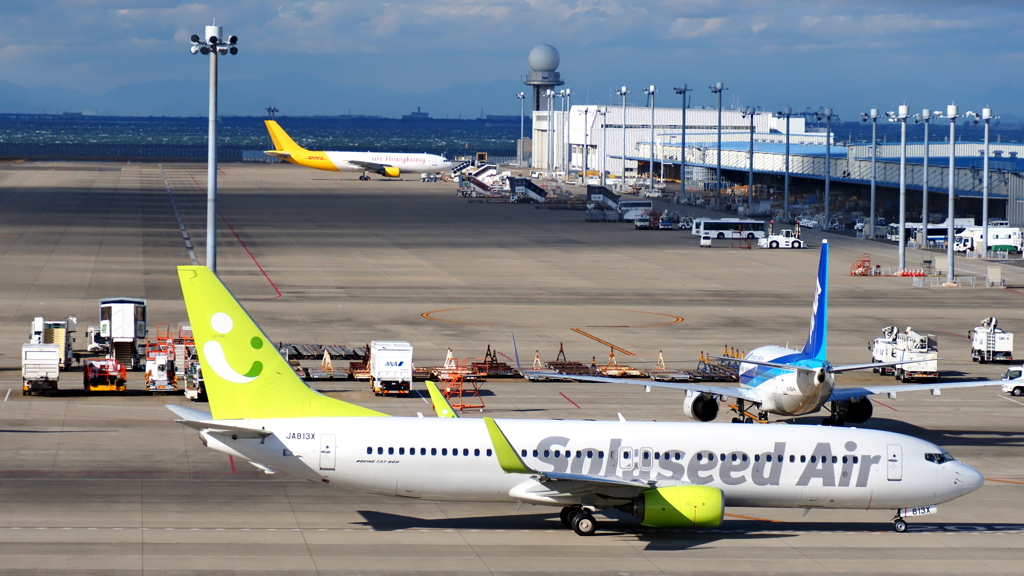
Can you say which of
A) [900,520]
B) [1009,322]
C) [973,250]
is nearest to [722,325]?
[1009,322]

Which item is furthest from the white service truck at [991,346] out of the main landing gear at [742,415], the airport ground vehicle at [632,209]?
the airport ground vehicle at [632,209]

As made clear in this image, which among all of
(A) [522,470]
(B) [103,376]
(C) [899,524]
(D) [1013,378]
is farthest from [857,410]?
(B) [103,376]

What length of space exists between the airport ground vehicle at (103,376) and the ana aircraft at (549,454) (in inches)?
836

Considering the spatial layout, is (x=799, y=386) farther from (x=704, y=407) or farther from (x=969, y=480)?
(x=969, y=480)

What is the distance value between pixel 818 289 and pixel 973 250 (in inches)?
3342

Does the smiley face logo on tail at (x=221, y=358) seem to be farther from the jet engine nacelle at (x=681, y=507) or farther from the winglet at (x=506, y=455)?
the jet engine nacelle at (x=681, y=507)

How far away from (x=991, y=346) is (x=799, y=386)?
26.5m

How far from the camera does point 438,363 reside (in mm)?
59250

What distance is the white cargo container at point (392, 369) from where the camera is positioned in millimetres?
52406

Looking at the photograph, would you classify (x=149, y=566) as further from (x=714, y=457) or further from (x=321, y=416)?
(x=714, y=457)

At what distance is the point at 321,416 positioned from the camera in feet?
105

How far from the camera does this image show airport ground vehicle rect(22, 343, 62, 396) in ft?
164

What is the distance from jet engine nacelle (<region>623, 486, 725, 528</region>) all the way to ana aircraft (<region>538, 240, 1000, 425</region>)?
25.4ft

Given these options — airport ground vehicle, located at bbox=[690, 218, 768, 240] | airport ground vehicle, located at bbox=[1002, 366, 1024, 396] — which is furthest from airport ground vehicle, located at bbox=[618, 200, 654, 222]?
airport ground vehicle, located at bbox=[1002, 366, 1024, 396]
